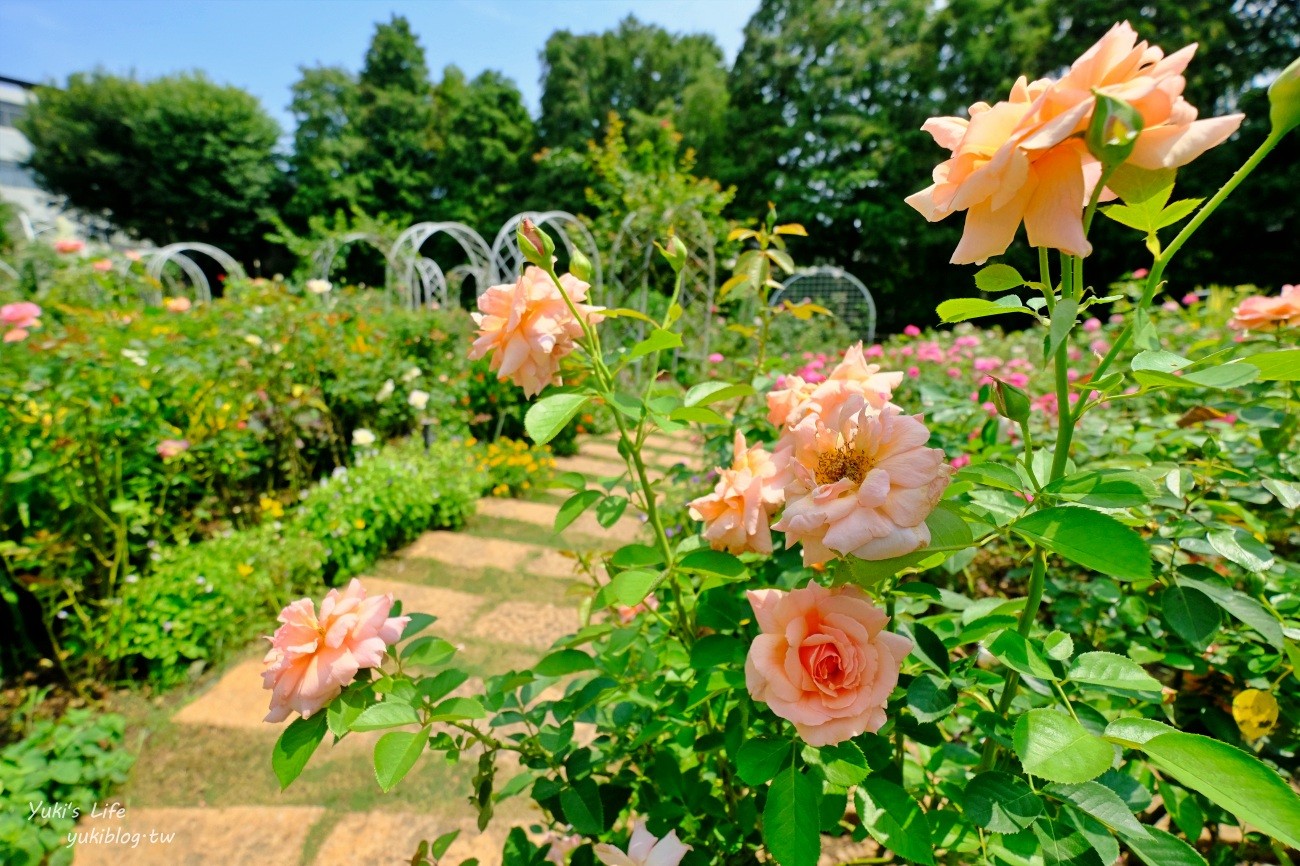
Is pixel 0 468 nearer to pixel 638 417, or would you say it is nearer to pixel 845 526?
pixel 638 417

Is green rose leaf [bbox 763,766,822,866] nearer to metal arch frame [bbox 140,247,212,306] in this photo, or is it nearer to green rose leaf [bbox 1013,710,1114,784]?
green rose leaf [bbox 1013,710,1114,784]

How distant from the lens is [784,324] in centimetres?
688

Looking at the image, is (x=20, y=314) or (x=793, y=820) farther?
(x=20, y=314)

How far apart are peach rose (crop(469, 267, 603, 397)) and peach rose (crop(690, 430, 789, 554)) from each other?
0.73 feet

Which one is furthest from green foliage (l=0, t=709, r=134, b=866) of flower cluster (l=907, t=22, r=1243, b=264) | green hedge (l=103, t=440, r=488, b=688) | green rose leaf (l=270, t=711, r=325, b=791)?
flower cluster (l=907, t=22, r=1243, b=264)

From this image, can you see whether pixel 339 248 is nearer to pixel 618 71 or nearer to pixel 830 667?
pixel 830 667

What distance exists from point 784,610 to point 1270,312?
992 millimetres

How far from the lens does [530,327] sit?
0.68 meters

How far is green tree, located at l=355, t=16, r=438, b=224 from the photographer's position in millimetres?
20391

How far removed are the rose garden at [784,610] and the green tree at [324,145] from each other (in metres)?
20.4

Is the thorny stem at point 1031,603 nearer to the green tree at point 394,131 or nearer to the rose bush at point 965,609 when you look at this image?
the rose bush at point 965,609

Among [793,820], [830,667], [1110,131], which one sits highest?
[1110,131]

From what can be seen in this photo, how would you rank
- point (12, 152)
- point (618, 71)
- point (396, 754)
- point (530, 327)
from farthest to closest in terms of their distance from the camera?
point (12, 152), point (618, 71), point (530, 327), point (396, 754)

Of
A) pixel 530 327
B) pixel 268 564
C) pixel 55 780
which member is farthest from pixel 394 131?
pixel 530 327
